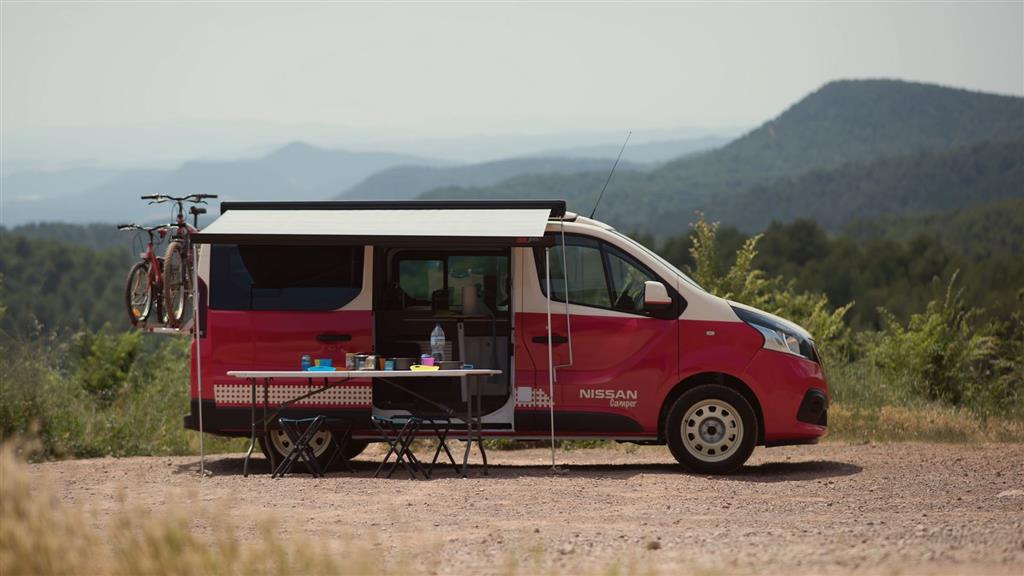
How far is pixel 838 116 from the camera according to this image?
199625 mm

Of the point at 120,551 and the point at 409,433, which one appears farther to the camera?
the point at 409,433

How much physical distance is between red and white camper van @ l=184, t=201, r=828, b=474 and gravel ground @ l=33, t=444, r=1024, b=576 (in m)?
0.49

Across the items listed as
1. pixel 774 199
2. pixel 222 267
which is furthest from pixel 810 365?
pixel 774 199

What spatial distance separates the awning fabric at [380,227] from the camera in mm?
11328

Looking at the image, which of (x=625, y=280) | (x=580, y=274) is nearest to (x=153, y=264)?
(x=580, y=274)

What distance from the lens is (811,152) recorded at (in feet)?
642

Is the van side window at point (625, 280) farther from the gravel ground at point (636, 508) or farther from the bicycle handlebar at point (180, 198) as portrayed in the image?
the bicycle handlebar at point (180, 198)

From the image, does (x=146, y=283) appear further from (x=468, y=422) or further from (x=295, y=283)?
(x=468, y=422)

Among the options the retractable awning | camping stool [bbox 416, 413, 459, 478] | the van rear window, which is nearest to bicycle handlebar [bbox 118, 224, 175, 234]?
the retractable awning

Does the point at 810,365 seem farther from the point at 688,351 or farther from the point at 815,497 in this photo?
the point at 815,497

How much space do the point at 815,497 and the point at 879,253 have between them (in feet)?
232

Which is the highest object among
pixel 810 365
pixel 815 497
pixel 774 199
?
pixel 774 199

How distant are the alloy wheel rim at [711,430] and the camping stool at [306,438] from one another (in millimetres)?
2876

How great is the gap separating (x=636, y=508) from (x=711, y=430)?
237 centimetres
